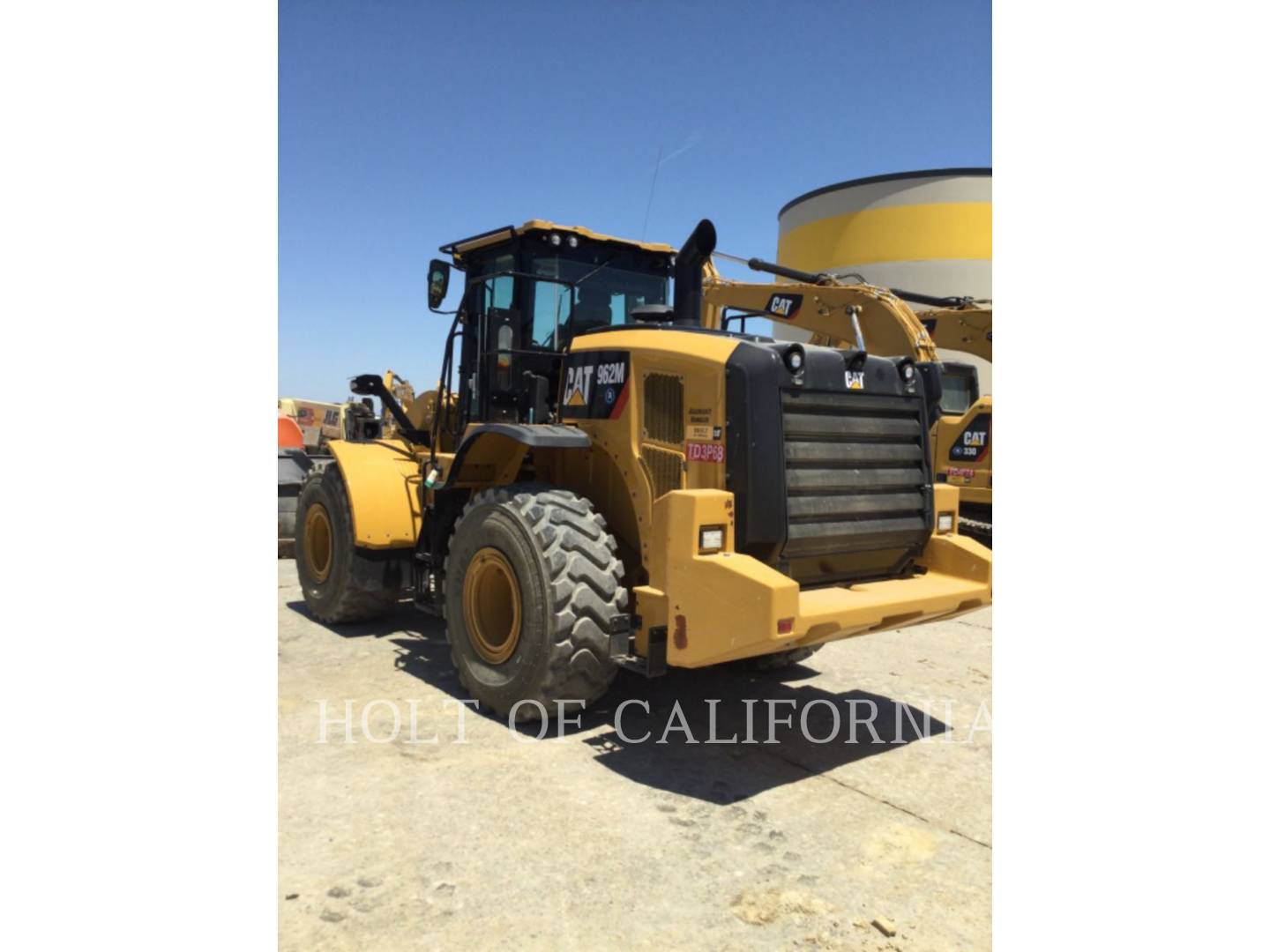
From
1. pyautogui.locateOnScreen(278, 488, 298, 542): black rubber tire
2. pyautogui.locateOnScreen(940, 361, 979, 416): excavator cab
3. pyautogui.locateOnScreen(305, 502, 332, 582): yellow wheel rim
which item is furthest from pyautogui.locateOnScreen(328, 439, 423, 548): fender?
pyautogui.locateOnScreen(940, 361, 979, 416): excavator cab

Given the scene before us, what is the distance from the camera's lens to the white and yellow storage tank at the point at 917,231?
20.4 meters

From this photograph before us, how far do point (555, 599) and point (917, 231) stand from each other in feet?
62.8

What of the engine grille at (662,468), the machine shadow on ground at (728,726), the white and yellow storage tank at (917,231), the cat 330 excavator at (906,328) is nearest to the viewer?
the machine shadow on ground at (728,726)

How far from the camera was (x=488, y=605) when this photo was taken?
200 inches

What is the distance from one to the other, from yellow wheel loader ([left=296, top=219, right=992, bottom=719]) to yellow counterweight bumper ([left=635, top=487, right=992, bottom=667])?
1cm

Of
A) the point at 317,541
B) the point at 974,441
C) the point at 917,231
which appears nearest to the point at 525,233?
the point at 317,541

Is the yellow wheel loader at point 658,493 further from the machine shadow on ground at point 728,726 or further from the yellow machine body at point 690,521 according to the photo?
the machine shadow on ground at point 728,726

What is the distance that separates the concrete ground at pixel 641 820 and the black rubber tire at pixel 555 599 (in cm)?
24

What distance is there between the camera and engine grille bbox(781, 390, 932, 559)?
4328 mm

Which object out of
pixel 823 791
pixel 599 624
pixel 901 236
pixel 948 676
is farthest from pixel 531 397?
pixel 901 236

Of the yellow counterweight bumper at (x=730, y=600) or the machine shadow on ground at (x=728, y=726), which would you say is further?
the machine shadow on ground at (x=728, y=726)

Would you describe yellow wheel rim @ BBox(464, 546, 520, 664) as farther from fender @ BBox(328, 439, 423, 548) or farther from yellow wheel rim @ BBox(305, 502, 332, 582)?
yellow wheel rim @ BBox(305, 502, 332, 582)

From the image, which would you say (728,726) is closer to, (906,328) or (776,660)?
(776,660)

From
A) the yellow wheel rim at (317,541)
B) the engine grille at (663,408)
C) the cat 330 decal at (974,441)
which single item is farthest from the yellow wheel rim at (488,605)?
the cat 330 decal at (974,441)
